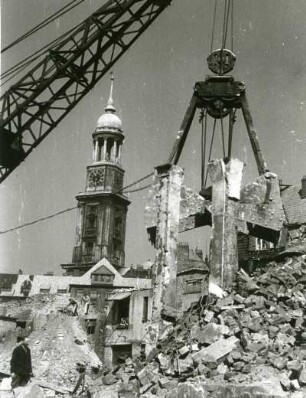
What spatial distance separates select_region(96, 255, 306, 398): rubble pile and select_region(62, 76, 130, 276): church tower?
42.4 meters

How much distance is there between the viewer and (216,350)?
7.40m

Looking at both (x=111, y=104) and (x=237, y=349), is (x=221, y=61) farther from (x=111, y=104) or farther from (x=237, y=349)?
(x=111, y=104)

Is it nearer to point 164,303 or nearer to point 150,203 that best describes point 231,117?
point 150,203

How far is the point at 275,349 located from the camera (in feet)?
23.5

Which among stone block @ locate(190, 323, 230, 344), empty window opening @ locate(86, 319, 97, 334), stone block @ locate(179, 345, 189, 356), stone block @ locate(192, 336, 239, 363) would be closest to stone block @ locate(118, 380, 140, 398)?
stone block @ locate(179, 345, 189, 356)

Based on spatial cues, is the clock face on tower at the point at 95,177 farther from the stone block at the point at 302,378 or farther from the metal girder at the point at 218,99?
the stone block at the point at 302,378

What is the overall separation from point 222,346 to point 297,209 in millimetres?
17294

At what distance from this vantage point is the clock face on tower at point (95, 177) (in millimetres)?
53375

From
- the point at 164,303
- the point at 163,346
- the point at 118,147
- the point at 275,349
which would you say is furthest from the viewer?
the point at 118,147

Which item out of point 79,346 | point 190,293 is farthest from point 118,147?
point 79,346

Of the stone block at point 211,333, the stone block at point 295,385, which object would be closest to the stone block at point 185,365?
the stone block at point 211,333

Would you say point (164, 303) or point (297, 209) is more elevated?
point (297, 209)

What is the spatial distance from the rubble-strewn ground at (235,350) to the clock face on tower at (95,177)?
43847 millimetres

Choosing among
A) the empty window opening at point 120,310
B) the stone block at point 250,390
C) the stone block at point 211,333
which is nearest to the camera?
the stone block at point 250,390
